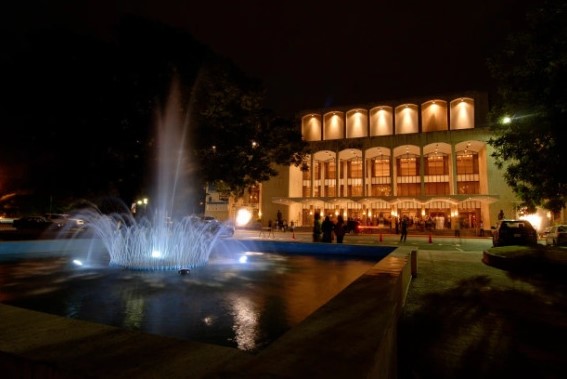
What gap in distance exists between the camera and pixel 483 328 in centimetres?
623

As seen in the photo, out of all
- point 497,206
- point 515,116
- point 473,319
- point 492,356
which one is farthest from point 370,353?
point 497,206

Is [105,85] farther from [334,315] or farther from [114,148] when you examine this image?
[334,315]

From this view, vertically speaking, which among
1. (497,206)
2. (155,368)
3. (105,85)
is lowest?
(155,368)

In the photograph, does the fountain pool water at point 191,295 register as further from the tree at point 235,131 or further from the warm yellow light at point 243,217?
the warm yellow light at point 243,217

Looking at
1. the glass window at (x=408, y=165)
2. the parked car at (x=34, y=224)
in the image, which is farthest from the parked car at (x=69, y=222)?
the glass window at (x=408, y=165)

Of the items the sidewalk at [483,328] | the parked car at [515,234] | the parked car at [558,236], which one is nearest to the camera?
the sidewalk at [483,328]

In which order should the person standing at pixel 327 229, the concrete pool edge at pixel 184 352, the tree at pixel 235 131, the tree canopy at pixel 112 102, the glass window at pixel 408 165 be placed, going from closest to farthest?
the concrete pool edge at pixel 184 352, the tree canopy at pixel 112 102, the tree at pixel 235 131, the person standing at pixel 327 229, the glass window at pixel 408 165

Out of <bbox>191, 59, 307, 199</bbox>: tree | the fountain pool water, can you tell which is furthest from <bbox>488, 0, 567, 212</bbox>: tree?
<bbox>191, 59, 307, 199</bbox>: tree

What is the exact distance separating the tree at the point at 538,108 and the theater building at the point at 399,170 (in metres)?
28.0

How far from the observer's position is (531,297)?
860 cm

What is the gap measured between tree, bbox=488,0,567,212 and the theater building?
2802cm

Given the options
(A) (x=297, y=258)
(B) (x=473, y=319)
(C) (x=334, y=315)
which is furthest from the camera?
(A) (x=297, y=258)

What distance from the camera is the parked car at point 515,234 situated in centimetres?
2059

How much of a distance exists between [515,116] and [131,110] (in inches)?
561
